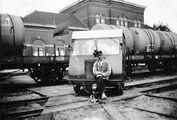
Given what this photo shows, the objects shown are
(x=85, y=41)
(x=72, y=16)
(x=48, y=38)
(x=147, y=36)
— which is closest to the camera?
(x=85, y=41)

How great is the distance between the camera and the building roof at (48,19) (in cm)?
2745

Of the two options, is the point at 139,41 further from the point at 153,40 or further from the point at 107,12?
the point at 107,12

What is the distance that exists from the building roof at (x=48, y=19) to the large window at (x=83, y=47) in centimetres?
1933

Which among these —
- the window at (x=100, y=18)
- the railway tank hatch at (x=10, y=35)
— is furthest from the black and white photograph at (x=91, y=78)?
the window at (x=100, y=18)

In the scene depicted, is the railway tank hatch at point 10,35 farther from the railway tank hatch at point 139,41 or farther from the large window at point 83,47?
the railway tank hatch at point 139,41

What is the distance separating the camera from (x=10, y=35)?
1005 cm

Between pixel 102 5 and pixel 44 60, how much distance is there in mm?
24300

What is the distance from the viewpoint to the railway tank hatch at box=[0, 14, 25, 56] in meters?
9.85

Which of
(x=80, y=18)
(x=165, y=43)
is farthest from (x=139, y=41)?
(x=80, y=18)

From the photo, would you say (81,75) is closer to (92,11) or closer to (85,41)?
(85,41)

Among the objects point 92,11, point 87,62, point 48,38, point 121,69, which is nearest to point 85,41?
point 87,62

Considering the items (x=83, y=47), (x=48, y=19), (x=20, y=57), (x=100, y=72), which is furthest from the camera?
(x=48, y=19)

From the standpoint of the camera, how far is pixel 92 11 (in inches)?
1278

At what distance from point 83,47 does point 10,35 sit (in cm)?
395
